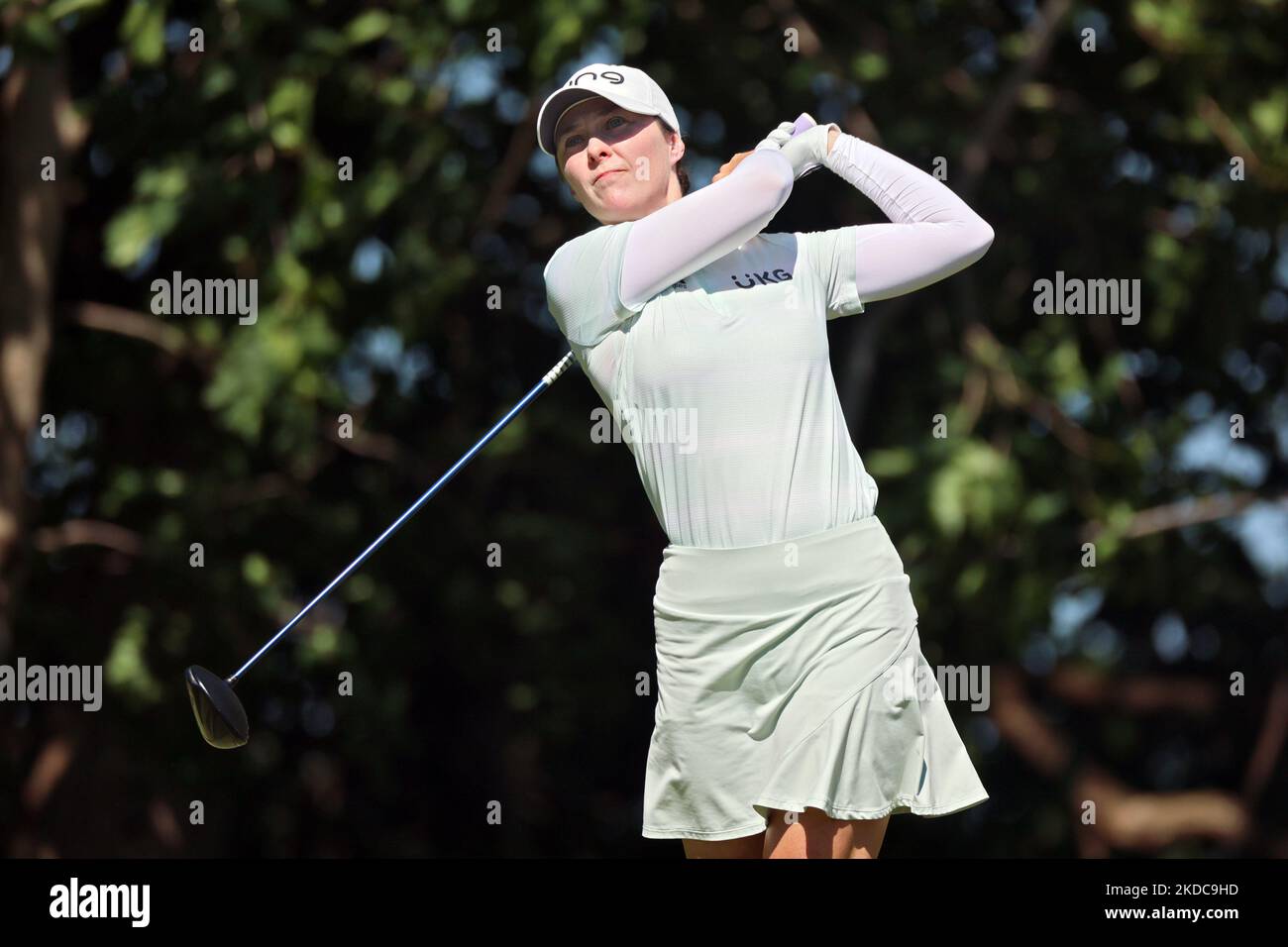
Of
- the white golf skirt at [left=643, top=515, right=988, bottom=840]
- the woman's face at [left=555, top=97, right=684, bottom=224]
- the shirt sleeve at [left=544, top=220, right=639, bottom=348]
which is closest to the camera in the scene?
the white golf skirt at [left=643, top=515, right=988, bottom=840]

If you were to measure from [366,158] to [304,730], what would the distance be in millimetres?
3088

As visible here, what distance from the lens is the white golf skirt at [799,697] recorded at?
3.02 m

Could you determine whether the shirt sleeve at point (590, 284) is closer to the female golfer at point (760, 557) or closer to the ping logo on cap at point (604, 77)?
the female golfer at point (760, 557)

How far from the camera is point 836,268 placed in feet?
10.8

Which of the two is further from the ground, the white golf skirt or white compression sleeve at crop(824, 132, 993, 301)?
white compression sleeve at crop(824, 132, 993, 301)

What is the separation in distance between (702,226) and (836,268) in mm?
312

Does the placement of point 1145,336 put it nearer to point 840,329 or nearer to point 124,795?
point 840,329

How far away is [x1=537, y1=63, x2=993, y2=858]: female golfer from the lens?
3035 mm

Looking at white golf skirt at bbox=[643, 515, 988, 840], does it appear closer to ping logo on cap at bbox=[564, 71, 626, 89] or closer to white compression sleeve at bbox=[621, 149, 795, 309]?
white compression sleeve at bbox=[621, 149, 795, 309]

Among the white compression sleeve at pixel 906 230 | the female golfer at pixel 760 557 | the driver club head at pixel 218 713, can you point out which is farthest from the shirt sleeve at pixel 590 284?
the driver club head at pixel 218 713

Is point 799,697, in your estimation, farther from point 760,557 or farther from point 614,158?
point 614,158

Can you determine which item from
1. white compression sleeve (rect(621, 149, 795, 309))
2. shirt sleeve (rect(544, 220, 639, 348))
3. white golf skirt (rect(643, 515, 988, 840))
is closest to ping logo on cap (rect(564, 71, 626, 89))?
shirt sleeve (rect(544, 220, 639, 348))

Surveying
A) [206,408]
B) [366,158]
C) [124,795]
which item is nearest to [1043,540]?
[366,158]

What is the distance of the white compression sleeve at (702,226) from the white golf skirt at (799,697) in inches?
18.8
